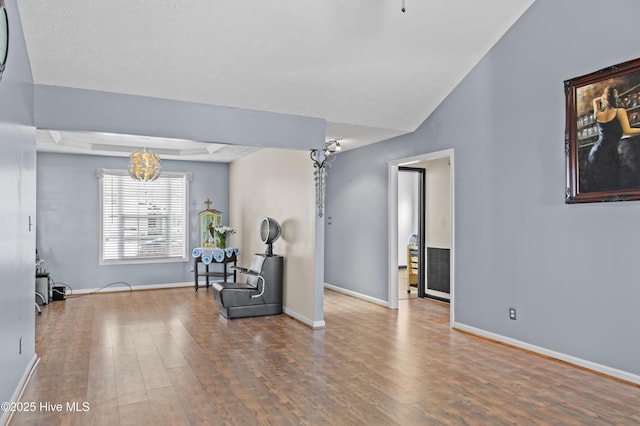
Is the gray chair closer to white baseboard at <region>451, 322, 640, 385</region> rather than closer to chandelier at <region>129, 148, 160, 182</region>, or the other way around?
chandelier at <region>129, 148, 160, 182</region>

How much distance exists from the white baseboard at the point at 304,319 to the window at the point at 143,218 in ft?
11.1

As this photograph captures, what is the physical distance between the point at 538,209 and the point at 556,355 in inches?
53.4

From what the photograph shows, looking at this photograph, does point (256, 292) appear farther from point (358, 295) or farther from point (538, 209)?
point (538, 209)

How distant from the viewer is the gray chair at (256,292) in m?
5.66

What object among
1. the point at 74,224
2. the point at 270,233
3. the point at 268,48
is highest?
the point at 268,48

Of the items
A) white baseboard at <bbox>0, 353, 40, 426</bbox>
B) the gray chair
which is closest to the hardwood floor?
white baseboard at <bbox>0, 353, 40, 426</bbox>

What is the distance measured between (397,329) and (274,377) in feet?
6.65

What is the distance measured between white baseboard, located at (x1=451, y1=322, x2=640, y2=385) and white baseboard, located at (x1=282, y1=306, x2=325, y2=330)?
1.56 metres

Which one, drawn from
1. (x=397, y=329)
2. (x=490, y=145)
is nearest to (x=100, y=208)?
(x=397, y=329)

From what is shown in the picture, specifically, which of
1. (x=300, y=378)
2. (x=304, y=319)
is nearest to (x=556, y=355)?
(x=300, y=378)

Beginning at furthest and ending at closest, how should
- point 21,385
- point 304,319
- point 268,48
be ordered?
point 304,319 → point 268,48 → point 21,385

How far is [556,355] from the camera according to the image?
4082mm

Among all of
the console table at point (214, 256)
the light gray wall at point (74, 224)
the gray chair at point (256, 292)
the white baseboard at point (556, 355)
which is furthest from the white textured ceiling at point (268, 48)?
the light gray wall at point (74, 224)

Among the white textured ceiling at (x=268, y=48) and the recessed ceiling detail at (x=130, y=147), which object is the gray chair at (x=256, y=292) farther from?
the white textured ceiling at (x=268, y=48)
